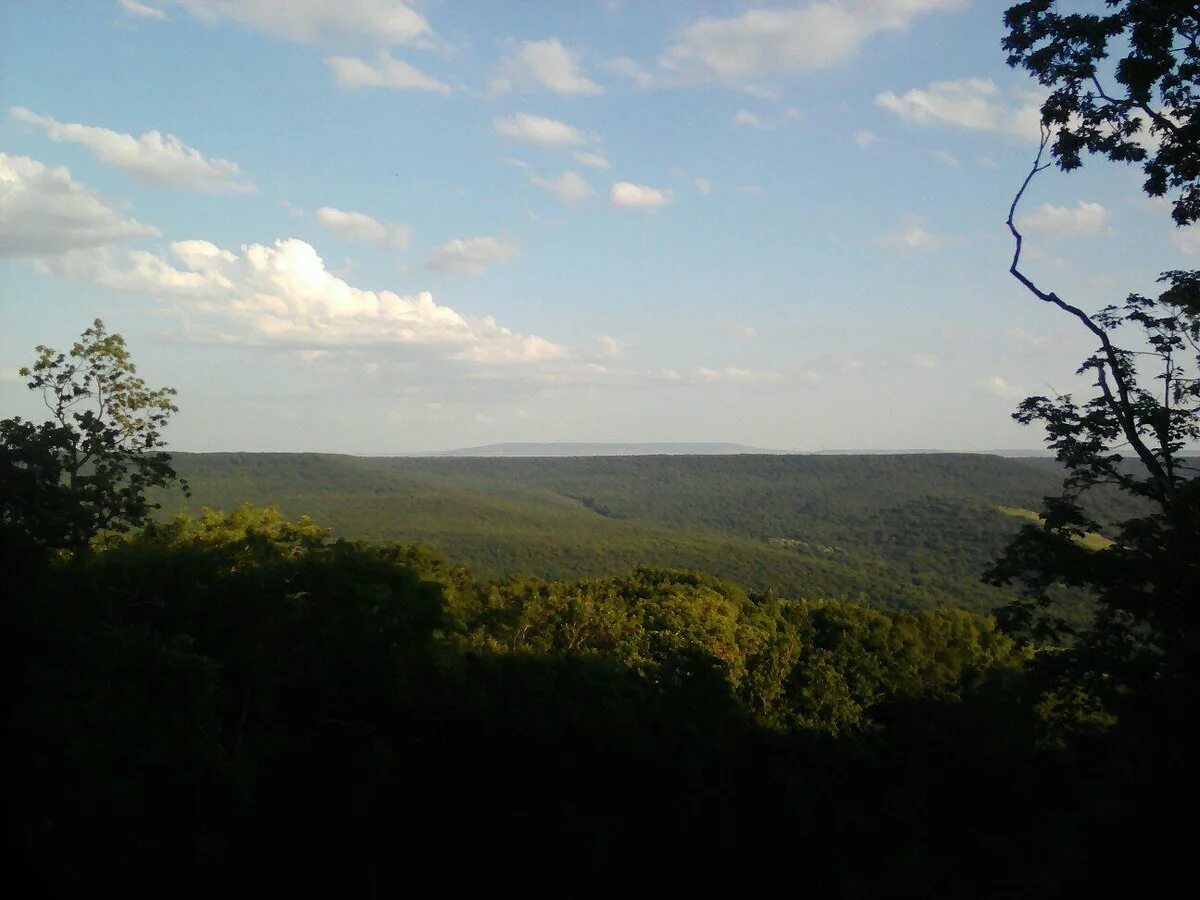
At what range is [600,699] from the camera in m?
14.9

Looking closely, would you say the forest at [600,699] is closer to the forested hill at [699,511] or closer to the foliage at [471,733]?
the foliage at [471,733]

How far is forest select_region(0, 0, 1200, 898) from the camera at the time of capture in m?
8.36

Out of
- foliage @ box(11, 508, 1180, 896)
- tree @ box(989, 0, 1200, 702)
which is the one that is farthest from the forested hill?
tree @ box(989, 0, 1200, 702)

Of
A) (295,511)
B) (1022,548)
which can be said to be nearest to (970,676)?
(1022,548)

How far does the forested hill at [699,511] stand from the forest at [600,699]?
3492 centimetres

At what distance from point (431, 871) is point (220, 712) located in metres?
3.93

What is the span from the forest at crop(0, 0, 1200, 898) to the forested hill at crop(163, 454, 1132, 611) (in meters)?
34.9

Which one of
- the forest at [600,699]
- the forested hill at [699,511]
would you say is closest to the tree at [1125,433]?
the forest at [600,699]

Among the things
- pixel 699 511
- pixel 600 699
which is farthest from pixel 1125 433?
pixel 699 511

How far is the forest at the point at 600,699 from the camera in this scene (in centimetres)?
836

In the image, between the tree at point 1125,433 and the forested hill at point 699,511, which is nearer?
the tree at point 1125,433

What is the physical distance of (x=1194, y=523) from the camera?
892 cm

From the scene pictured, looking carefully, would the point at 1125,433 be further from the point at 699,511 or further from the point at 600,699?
the point at 699,511

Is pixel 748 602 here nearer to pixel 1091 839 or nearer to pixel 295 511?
pixel 1091 839
